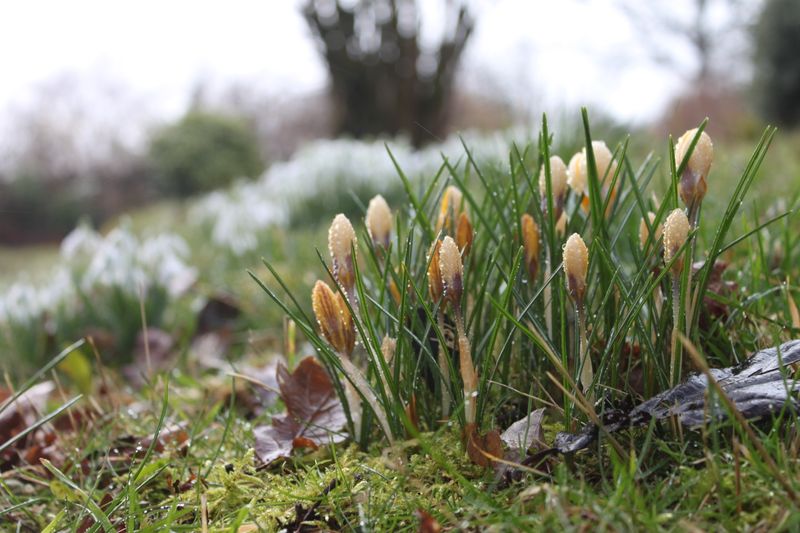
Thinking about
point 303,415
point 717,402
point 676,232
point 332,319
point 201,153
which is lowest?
point 201,153

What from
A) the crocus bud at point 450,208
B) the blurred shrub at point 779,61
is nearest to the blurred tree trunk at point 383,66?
the blurred shrub at point 779,61

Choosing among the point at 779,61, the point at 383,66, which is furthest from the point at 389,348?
the point at 383,66

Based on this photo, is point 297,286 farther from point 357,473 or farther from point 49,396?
point 357,473

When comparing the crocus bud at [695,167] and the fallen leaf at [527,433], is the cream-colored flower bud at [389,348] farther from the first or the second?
the crocus bud at [695,167]

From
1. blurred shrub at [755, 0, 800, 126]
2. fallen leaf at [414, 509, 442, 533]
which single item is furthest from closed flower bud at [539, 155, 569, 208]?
blurred shrub at [755, 0, 800, 126]

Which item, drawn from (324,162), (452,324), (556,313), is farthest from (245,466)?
(324,162)

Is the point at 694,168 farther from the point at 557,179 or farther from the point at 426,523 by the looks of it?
the point at 426,523
